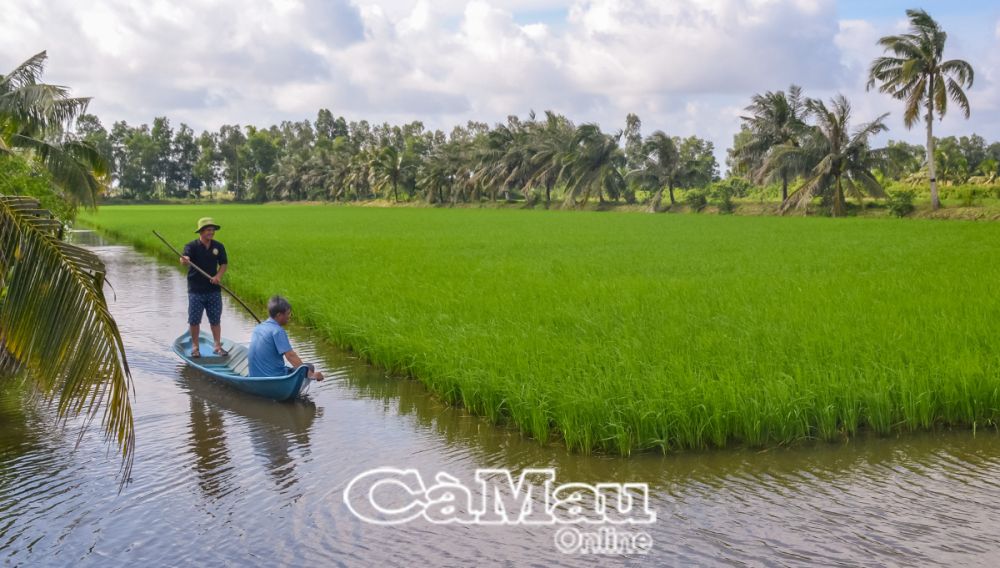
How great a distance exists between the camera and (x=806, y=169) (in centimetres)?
3528

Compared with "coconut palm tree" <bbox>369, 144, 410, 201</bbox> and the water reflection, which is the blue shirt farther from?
"coconut palm tree" <bbox>369, 144, 410, 201</bbox>

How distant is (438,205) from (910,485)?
6243 centimetres

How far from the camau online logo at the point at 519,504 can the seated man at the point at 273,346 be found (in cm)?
182

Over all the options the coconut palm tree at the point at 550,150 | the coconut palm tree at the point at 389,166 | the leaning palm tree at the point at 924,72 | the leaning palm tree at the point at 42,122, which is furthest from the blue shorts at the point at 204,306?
the coconut palm tree at the point at 389,166

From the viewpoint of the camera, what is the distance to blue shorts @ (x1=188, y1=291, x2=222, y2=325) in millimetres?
8156

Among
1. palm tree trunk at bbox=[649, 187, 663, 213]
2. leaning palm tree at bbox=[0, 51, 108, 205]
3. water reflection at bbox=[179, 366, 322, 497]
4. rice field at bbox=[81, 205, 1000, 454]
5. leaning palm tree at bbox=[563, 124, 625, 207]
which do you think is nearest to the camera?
water reflection at bbox=[179, 366, 322, 497]

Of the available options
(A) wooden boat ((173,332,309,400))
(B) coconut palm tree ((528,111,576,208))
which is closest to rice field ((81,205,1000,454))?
(A) wooden boat ((173,332,309,400))

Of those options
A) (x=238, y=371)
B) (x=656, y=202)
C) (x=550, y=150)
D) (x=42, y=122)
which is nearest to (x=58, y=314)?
(x=238, y=371)

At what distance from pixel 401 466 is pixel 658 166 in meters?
41.0

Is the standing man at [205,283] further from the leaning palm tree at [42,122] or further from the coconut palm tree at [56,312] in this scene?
the leaning palm tree at [42,122]

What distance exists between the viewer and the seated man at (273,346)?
258 inches

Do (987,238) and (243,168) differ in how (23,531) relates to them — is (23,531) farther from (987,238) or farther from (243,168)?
(243,168)

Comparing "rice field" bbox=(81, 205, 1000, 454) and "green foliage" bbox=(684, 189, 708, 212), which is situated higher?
"green foliage" bbox=(684, 189, 708, 212)

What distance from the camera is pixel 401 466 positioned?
17.1 feet
